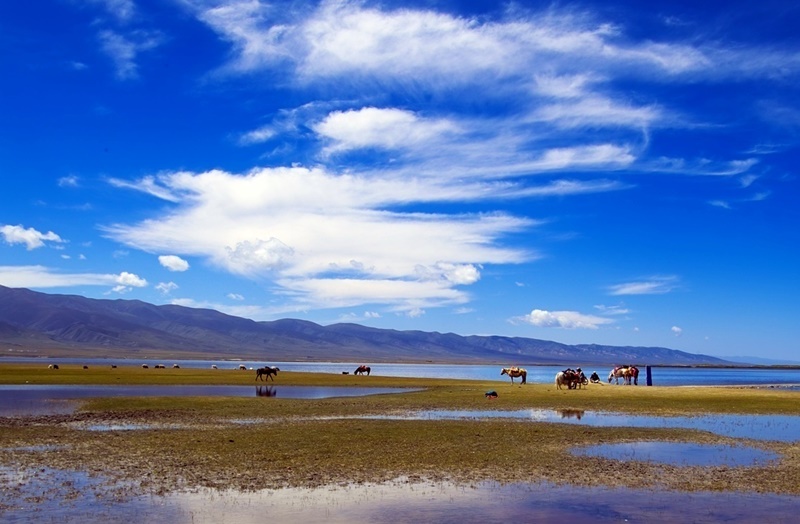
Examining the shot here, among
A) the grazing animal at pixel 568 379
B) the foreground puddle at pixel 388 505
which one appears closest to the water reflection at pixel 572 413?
the foreground puddle at pixel 388 505

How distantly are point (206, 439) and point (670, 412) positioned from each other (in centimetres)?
2293

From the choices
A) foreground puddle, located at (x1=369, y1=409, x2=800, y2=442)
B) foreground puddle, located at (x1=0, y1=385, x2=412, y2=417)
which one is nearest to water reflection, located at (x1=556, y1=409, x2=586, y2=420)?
foreground puddle, located at (x1=369, y1=409, x2=800, y2=442)

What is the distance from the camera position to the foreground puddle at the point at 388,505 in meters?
13.0

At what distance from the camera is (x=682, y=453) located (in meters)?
20.9

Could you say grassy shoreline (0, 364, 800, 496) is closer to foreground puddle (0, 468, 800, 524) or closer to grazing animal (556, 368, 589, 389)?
foreground puddle (0, 468, 800, 524)

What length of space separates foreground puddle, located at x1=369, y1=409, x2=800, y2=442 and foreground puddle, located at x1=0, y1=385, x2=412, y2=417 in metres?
14.9

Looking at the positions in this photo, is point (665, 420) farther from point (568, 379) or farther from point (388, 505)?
point (568, 379)

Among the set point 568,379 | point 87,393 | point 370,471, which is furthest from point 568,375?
point 370,471

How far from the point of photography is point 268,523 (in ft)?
41.3

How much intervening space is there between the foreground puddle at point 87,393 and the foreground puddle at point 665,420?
48.9 feet

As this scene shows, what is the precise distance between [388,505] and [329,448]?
23.6ft

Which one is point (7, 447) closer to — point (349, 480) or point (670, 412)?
point (349, 480)

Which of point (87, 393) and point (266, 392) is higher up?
point (266, 392)

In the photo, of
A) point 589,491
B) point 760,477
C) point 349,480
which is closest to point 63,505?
point 349,480
